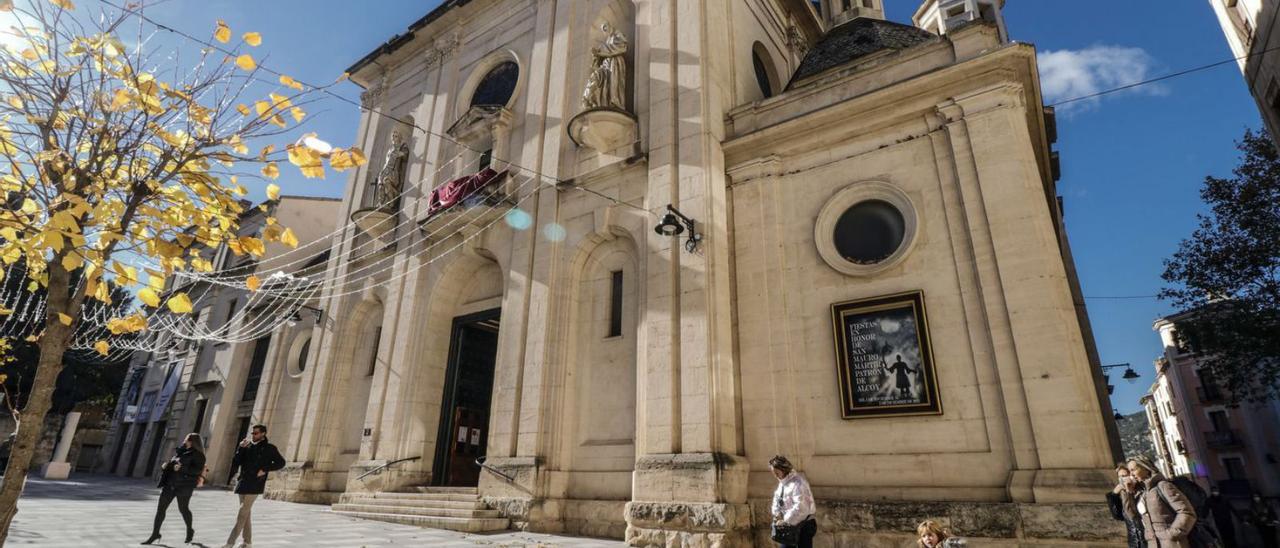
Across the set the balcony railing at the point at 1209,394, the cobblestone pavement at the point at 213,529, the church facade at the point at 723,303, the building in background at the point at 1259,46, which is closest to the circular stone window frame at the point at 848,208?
the church facade at the point at 723,303

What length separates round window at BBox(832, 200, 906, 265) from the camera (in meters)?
10.9

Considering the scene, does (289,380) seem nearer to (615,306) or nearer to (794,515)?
(615,306)

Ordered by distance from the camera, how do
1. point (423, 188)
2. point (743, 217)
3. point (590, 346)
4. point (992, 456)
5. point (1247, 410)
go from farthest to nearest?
point (1247, 410) → point (423, 188) → point (590, 346) → point (743, 217) → point (992, 456)

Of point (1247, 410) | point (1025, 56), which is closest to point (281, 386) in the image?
point (1025, 56)

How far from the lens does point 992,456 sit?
8.87m

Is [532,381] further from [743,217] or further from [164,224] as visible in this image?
[164,224]

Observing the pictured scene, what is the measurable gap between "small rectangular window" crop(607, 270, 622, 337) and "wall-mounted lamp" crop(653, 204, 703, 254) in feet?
8.11

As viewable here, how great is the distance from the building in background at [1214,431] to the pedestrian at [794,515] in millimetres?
35915

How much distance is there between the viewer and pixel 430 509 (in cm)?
1246

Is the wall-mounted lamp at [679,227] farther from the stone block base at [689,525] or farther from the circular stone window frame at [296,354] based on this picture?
the circular stone window frame at [296,354]

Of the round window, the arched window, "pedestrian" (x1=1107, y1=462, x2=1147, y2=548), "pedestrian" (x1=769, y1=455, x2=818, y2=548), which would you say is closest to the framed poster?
the round window

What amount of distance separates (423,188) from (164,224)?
14.7m

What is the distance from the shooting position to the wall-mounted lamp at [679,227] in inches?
434

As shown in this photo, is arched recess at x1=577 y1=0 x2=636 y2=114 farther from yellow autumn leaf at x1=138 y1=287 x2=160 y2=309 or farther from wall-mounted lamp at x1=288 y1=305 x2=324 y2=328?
yellow autumn leaf at x1=138 y1=287 x2=160 y2=309
